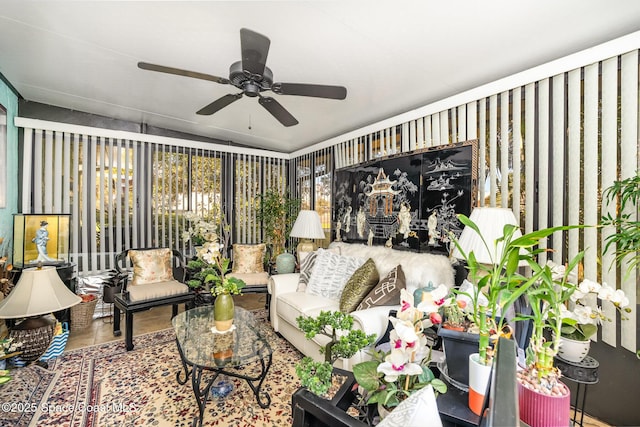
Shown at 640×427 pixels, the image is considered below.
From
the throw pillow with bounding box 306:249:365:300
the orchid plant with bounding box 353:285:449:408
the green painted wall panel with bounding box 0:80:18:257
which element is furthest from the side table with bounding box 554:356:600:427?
the green painted wall panel with bounding box 0:80:18:257

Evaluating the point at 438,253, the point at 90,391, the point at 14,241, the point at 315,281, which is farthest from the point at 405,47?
the point at 14,241

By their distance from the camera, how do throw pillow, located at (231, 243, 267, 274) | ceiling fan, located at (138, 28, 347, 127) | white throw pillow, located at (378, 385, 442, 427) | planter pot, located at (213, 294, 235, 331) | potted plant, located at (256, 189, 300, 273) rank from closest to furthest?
1. white throw pillow, located at (378, 385, 442, 427)
2. ceiling fan, located at (138, 28, 347, 127)
3. planter pot, located at (213, 294, 235, 331)
4. throw pillow, located at (231, 243, 267, 274)
5. potted plant, located at (256, 189, 300, 273)

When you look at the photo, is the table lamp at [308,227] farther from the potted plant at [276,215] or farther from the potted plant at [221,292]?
the potted plant at [221,292]

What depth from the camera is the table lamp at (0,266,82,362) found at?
1505 mm

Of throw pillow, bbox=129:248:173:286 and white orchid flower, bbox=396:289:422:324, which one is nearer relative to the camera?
white orchid flower, bbox=396:289:422:324

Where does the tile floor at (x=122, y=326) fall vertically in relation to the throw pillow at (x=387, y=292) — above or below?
below

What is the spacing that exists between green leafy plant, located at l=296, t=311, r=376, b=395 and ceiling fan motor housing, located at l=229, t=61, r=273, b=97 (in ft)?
5.26

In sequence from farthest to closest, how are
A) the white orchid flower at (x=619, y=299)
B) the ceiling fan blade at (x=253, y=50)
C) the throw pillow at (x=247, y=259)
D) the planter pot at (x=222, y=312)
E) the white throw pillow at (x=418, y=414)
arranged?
1. the throw pillow at (x=247, y=259)
2. the planter pot at (x=222, y=312)
3. the ceiling fan blade at (x=253, y=50)
4. the white orchid flower at (x=619, y=299)
5. the white throw pillow at (x=418, y=414)

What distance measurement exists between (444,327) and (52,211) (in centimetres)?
463

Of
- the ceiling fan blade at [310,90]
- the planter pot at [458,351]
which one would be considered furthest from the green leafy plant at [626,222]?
the ceiling fan blade at [310,90]

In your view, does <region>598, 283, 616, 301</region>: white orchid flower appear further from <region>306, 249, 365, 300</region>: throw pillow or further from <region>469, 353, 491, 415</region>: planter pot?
<region>306, 249, 365, 300</region>: throw pillow

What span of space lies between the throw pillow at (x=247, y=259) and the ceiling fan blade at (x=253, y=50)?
261 cm

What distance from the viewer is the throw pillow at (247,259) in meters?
3.88

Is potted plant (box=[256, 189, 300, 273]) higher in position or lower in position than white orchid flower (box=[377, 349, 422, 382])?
higher
